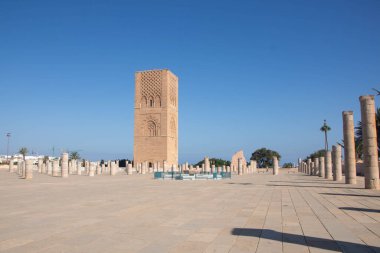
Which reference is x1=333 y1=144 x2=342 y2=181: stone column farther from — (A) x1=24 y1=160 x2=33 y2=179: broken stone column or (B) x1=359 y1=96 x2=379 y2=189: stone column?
(A) x1=24 y1=160 x2=33 y2=179: broken stone column

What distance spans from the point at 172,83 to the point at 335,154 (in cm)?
3456

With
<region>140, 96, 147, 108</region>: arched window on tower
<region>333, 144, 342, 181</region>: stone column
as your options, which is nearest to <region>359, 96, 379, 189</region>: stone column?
<region>333, 144, 342, 181</region>: stone column

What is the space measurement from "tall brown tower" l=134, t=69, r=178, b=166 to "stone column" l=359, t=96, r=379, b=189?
34.9m

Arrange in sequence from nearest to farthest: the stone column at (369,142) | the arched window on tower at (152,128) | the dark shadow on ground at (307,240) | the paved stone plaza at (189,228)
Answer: the dark shadow on ground at (307,240) < the paved stone plaza at (189,228) < the stone column at (369,142) < the arched window on tower at (152,128)

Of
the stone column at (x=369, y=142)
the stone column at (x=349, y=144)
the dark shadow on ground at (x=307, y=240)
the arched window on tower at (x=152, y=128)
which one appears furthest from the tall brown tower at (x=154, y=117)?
the dark shadow on ground at (x=307, y=240)

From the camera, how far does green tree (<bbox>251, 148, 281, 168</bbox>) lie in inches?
2496

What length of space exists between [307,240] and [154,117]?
4489 centimetres

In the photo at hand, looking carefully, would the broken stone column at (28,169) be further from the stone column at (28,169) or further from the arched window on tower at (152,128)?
the arched window on tower at (152,128)

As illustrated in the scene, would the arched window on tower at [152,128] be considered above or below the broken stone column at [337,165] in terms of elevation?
above

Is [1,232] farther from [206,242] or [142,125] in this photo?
[142,125]

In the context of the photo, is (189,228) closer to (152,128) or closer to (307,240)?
(307,240)

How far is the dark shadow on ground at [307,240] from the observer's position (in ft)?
12.6

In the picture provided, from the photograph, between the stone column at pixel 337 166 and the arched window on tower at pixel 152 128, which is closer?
the stone column at pixel 337 166

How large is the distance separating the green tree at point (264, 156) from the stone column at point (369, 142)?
50201mm
